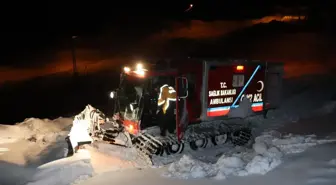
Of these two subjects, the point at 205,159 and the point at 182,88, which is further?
the point at 205,159

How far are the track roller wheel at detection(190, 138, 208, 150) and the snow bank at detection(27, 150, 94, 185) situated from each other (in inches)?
127

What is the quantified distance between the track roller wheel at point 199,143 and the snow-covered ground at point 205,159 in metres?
0.23

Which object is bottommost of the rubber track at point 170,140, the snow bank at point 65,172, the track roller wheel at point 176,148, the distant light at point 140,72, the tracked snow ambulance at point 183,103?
the snow bank at point 65,172

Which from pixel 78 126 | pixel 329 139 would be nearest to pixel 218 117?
pixel 329 139

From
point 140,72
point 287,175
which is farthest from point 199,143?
point 287,175

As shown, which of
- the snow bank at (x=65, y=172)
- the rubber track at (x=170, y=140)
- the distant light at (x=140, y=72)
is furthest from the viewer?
the distant light at (x=140, y=72)

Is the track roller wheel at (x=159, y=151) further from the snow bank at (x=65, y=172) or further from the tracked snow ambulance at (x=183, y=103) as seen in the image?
the snow bank at (x=65, y=172)

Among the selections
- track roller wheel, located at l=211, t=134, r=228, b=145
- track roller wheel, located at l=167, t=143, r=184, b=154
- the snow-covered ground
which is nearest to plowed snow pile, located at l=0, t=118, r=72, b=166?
the snow-covered ground

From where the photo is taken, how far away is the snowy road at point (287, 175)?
23.4ft

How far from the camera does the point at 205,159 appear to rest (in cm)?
1102

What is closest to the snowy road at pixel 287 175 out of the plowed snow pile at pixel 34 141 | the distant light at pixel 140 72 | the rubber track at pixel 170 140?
the rubber track at pixel 170 140

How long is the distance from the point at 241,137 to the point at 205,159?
6.42 feet

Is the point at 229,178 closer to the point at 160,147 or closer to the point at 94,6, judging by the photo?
the point at 160,147

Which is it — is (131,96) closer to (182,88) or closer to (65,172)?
(182,88)
